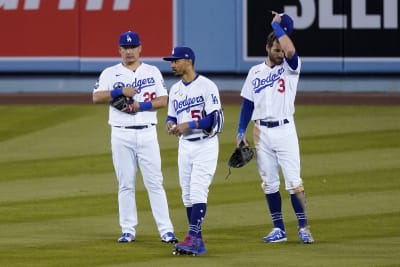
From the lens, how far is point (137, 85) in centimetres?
1150

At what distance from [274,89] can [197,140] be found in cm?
95

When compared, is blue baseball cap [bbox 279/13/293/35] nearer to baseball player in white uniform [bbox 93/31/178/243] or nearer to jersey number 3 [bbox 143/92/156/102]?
baseball player in white uniform [bbox 93/31/178/243]

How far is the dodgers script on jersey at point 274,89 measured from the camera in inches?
447

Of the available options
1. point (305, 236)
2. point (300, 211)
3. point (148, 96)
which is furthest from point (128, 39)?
point (305, 236)

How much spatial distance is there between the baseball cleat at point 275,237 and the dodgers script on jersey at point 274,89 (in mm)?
1047

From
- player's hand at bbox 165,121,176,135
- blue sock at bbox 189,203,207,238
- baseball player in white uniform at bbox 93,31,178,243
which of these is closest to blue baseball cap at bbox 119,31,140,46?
baseball player in white uniform at bbox 93,31,178,243

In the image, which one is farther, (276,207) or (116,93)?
(276,207)

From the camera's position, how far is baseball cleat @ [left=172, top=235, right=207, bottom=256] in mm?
10664

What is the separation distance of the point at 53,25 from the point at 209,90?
1150 cm

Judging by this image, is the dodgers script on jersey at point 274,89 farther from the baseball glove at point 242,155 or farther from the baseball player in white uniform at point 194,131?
the baseball player in white uniform at point 194,131

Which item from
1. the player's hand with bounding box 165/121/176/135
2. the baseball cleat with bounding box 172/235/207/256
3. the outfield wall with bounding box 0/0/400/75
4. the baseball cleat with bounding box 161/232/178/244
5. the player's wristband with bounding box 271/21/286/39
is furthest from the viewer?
the outfield wall with bounding box 0/0/400/75

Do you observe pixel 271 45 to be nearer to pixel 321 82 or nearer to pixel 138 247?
pixel 138 247

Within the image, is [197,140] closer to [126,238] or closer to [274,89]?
[274,89]

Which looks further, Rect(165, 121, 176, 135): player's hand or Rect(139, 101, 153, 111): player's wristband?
Rect(139, 101, 153, 111): player's wristband
